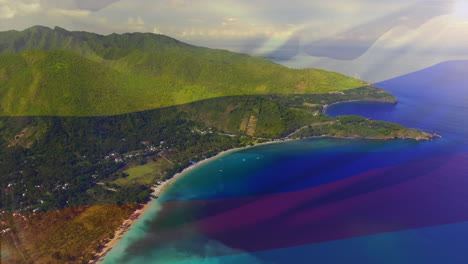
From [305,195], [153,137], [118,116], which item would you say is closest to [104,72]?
[118,116]

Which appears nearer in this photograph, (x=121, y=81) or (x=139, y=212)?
(x=139, y=212)

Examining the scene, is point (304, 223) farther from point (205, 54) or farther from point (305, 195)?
point (205, 54)

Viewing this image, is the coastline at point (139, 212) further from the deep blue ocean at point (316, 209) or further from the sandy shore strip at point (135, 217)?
the deep blue ocean at point (316, 209)

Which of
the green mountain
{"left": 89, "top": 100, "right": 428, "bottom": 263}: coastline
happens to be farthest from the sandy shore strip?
the green mountain

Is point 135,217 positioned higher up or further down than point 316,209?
further down

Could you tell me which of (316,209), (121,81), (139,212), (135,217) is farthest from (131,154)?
(316,209)

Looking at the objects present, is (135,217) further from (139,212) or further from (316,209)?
(316,209)

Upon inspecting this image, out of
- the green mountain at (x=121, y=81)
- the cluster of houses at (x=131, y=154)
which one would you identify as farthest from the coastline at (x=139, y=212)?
the green mountain at (x=121, y=81)

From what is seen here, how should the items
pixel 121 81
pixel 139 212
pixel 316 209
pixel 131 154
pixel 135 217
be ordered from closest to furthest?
pixel 316 209 < pixel 135 217 < pixel 139 212 < pixel 131 154 < pixel 121 81
